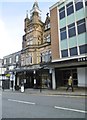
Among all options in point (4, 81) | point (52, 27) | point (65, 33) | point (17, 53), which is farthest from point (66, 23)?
point (17, 53)

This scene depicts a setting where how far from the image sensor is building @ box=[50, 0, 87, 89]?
80.1ft

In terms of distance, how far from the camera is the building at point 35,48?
3528 cm

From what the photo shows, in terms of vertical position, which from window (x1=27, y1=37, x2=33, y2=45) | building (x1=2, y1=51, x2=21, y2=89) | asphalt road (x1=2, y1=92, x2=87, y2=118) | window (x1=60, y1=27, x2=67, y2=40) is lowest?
asphalt road (x1=2, y1=92, x2=87, y2=118)

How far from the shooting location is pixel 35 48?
37.6 m

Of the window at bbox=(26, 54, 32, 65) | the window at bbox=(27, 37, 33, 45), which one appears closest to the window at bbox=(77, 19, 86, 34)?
the window at bbox=(26, 54, 32, 65)

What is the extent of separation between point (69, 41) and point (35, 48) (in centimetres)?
1204

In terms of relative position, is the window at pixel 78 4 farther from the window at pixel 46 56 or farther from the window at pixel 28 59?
the window at pixel 28 59

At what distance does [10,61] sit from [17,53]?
4149 mm

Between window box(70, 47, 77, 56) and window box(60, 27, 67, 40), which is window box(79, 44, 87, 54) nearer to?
window box(70, 47, 77, 56)

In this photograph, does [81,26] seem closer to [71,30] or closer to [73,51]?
[71,30]

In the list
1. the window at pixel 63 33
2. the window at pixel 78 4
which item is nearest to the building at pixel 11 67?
the window at pixel 63 33

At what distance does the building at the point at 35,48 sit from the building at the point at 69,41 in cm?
560

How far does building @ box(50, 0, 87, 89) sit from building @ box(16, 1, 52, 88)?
5600 mm

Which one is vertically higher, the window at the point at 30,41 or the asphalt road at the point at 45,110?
the window at the point at 30,41
